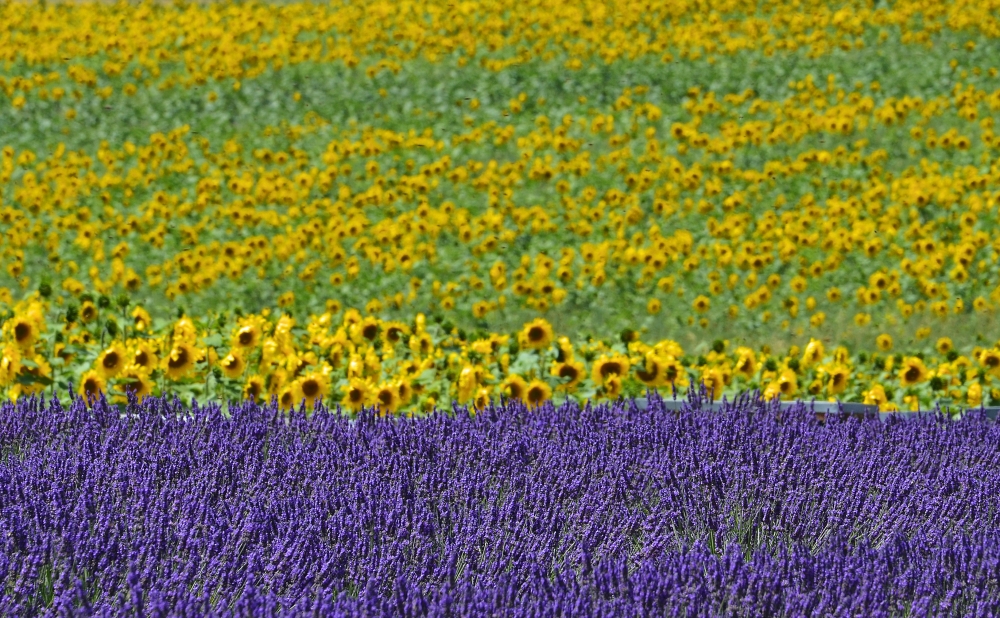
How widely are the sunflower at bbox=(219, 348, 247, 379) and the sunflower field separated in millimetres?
17

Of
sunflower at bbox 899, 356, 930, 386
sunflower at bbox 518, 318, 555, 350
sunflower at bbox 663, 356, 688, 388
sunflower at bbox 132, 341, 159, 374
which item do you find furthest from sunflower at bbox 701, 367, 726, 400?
sunflower at bbox 132, 341, 159, 374

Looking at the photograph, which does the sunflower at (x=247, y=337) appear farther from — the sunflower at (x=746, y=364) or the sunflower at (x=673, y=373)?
the sunflower at (x=746, y=364)

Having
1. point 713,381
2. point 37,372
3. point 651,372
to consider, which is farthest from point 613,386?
point 37,372

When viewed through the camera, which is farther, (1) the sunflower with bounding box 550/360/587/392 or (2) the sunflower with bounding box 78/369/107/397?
(1) the sunflower with bounding box 550/360/587/392

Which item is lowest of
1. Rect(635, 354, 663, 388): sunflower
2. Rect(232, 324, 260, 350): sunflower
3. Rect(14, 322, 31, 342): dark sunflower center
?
Rect(635, 354, 663, 388): sunflower

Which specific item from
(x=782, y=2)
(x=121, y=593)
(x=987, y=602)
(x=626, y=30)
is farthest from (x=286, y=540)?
(x=782, y=2)

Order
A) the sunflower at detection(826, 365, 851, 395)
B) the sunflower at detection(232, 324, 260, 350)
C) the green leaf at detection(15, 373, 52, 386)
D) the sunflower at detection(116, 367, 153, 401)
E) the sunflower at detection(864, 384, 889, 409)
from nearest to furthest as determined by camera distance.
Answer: the sunflower at detection(116, 367, 153, 401)
the green leaf at detection(15, 373, 52, 386)
the sunflower at detection(232, 324, 260, 350)
the sunflower at detection(864, 384, 889, 409)
the sunflower at detection(826, 365, 851, 395)

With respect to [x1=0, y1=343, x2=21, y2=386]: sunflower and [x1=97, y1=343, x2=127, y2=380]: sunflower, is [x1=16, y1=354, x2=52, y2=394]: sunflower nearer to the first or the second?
[x1=0, y1=343, x2=21, y2=386]: sunflower

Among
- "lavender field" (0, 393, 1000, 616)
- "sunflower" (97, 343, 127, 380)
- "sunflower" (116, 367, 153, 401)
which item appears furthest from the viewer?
"sunflower" (116, 367, 153, 401)

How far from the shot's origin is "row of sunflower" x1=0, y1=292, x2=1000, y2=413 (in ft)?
19.9

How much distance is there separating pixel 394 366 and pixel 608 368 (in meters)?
1.29

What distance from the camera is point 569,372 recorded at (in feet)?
21.1

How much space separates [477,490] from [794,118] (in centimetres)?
1016

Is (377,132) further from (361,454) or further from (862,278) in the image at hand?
(361,454)
